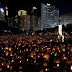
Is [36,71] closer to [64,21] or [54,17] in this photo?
[64,21]

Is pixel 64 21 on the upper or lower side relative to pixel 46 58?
upper

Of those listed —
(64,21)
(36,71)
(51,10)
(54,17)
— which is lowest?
(36,71)

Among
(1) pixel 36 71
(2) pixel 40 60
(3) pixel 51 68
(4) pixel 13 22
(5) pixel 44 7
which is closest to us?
(1) pixel 36 71

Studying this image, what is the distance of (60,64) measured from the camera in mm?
6098

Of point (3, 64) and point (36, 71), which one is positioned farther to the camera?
point (3, 64)

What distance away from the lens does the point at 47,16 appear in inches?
4124

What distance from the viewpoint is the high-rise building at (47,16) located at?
3907 inches

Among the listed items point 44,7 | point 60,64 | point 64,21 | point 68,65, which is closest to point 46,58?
point 60,64

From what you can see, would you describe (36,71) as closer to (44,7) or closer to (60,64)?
(60,64)

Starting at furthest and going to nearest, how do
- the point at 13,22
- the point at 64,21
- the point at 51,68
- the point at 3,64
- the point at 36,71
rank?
the point at 13,22, the point at 64,21, the point at 3,64, the point at 51,68, the point at 36,71

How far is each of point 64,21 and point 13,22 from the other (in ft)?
165

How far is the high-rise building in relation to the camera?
99.2 m

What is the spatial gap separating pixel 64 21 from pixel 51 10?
51.1 metres

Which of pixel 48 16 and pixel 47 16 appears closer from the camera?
pixel 47 16
